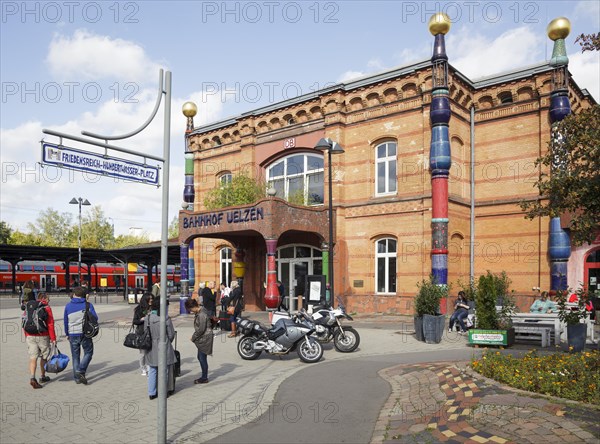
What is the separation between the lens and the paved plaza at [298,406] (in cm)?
564

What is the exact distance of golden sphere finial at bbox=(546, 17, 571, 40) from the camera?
18.0 metres

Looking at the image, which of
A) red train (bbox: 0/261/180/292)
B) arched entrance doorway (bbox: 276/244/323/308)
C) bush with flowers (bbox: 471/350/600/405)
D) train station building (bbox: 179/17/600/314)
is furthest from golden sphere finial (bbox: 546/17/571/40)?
red train (bbox: 0/261/180/292)

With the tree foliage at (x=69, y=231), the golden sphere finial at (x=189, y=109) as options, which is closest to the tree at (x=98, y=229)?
the tree foliage at (x=69, y=231)

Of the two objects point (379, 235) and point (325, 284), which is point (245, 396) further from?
point (379, 235)

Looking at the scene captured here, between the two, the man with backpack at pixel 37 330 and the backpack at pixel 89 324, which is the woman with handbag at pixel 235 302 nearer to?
the backpack at pixel 89 324

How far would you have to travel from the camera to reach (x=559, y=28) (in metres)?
→ 18.0

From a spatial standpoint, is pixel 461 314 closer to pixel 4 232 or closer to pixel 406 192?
pixel 406 192

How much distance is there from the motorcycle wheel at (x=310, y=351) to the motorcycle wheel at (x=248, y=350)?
1.00m

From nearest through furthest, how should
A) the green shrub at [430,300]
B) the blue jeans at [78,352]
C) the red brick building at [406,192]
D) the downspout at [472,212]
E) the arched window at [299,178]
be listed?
1. the blue jeans at [78,352]
2. the green shrub at [430,300]
3. the red brick building at [406,192]
4. the downspout at [472,212]
5. the arched window at [299,178]

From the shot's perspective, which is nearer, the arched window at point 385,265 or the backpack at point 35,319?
the backpack at point 35,319

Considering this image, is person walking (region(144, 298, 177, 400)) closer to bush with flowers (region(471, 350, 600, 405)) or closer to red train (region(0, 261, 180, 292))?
bush with flowers (region(471, 350, 600, 405))

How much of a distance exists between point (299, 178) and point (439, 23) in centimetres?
901

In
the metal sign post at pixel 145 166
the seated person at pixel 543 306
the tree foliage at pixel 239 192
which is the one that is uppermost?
the tree foliage at pixel 239 192

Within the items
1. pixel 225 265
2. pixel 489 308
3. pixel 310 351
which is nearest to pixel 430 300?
pixel 489 308
